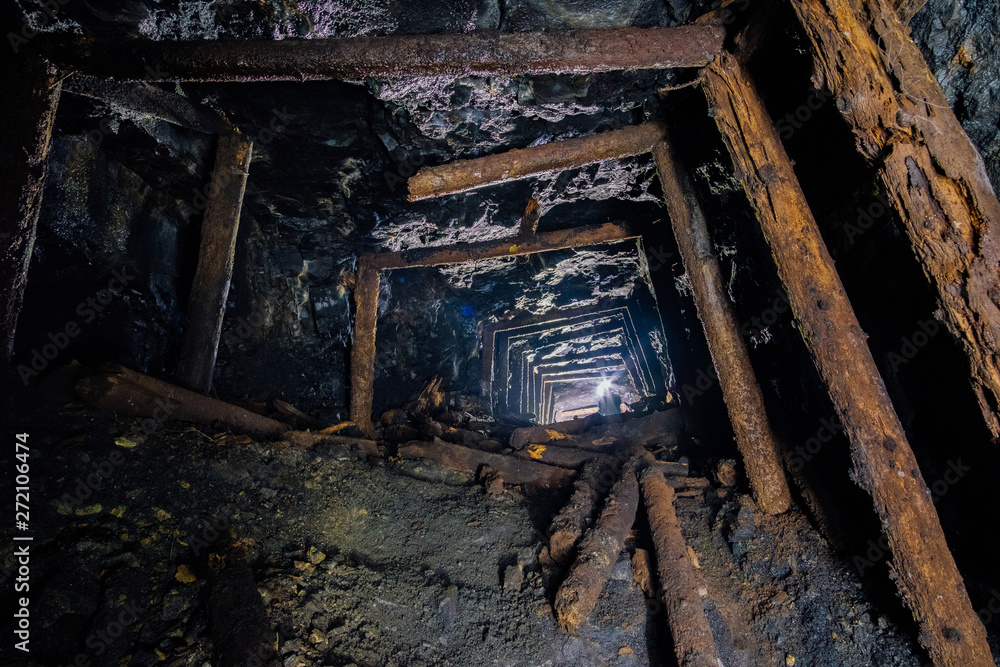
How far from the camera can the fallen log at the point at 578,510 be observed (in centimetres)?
254

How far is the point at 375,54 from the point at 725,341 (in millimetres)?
2828

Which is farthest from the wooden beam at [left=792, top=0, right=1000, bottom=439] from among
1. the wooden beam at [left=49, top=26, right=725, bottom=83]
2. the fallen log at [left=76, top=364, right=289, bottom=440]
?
the fallen log at [left=76, top=364, right=289, bottom=440]

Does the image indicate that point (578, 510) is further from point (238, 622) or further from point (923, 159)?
point (923, 159)

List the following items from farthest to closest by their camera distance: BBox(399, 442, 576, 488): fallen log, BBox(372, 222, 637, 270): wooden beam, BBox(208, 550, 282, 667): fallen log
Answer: BBox(372, 222, 637, 270): wooden beam < BBox(399, 442, 576, 488): fallen log < BBox(208, 550, 282, 667): fallen log

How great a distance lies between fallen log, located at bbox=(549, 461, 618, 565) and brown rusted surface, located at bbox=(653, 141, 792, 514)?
1.01 metres

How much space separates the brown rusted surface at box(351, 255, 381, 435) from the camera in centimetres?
478

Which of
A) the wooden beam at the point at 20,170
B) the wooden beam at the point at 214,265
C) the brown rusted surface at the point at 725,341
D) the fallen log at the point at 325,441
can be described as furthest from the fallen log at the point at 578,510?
the wooden beam at the point at 20,170

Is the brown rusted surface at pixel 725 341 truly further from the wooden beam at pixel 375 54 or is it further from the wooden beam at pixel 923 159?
the wooden beam at pixel 923 159

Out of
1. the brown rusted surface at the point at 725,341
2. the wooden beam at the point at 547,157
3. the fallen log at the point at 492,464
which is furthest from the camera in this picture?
the fallen log at the point at 492,464

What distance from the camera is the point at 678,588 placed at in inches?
85.0

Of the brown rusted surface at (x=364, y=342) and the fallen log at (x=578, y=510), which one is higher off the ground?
the brown rusted surface at (x=364, y=342)

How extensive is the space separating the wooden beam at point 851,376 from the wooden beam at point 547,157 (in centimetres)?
79

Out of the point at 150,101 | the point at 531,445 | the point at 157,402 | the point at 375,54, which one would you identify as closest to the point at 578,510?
the point at 531,445

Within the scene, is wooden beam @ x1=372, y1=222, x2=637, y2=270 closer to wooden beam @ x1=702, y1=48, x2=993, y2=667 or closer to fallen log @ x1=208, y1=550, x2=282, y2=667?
wooden beam @ x1=702, y1=48, x2=993, y2=667
